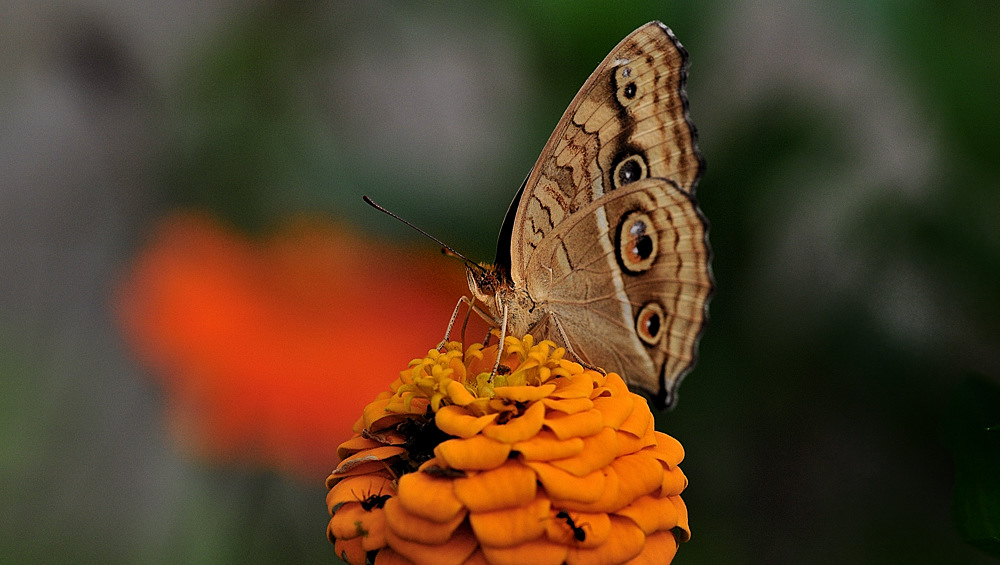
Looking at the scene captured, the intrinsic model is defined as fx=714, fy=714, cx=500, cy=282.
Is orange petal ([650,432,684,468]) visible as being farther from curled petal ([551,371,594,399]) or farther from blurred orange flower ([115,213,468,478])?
blurred orange flower ([115,213,468,478])

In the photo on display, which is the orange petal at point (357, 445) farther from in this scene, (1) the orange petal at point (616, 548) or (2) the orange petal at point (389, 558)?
(1) the orange petal at point (616, 548)

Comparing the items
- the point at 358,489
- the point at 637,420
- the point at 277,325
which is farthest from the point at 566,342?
the point at 277,325

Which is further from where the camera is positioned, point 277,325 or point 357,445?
point 277,325

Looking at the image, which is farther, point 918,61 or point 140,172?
point 140,172

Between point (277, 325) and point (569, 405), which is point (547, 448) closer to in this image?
point (569, 405)

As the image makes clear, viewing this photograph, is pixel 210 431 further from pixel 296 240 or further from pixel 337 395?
pixel 296 240

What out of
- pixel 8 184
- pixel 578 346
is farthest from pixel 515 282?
pixel 8 184
